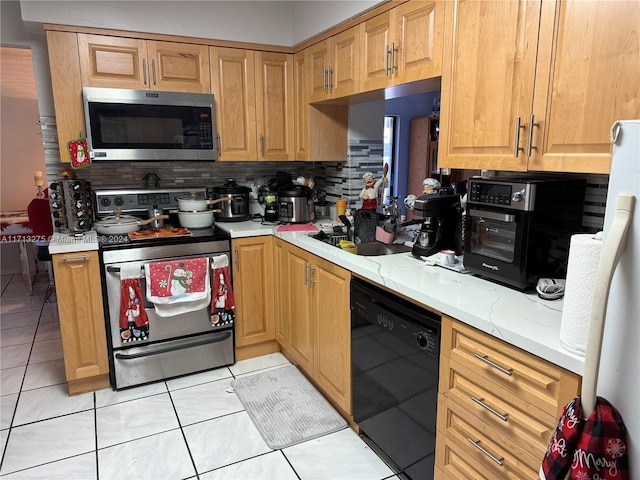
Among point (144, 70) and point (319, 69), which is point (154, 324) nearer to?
point (144, 70)

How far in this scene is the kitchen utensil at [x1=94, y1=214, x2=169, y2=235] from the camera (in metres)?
2.69

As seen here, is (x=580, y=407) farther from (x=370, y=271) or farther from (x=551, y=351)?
(x=370, y=271)

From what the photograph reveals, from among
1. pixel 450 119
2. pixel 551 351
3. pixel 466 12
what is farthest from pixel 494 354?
pixel 466 12

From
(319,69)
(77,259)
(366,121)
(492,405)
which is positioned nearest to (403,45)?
(319,69)

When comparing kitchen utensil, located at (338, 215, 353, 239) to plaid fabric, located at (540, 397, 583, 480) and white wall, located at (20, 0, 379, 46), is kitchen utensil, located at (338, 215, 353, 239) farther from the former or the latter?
plaid fabric, located at (540, 397, 583, 480)

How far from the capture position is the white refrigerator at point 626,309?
0.92 m

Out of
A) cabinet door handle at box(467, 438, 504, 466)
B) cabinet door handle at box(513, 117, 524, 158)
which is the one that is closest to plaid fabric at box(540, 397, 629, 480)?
cabinet door handle at box(467, 438, 504, 466)

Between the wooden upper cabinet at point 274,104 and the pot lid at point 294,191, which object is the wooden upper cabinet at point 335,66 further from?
the pot lid at point 294,191

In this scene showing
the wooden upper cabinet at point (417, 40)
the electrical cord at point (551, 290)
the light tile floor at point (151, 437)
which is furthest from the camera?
the light tile floor at point (151, 437)

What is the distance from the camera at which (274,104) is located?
125 inches

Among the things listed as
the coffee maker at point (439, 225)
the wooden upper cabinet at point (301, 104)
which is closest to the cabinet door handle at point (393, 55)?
the coffee maker at point (439, 225)

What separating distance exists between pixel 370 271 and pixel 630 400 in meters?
1.06

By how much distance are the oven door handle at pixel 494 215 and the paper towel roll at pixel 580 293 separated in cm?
43

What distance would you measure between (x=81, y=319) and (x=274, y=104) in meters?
1.88
